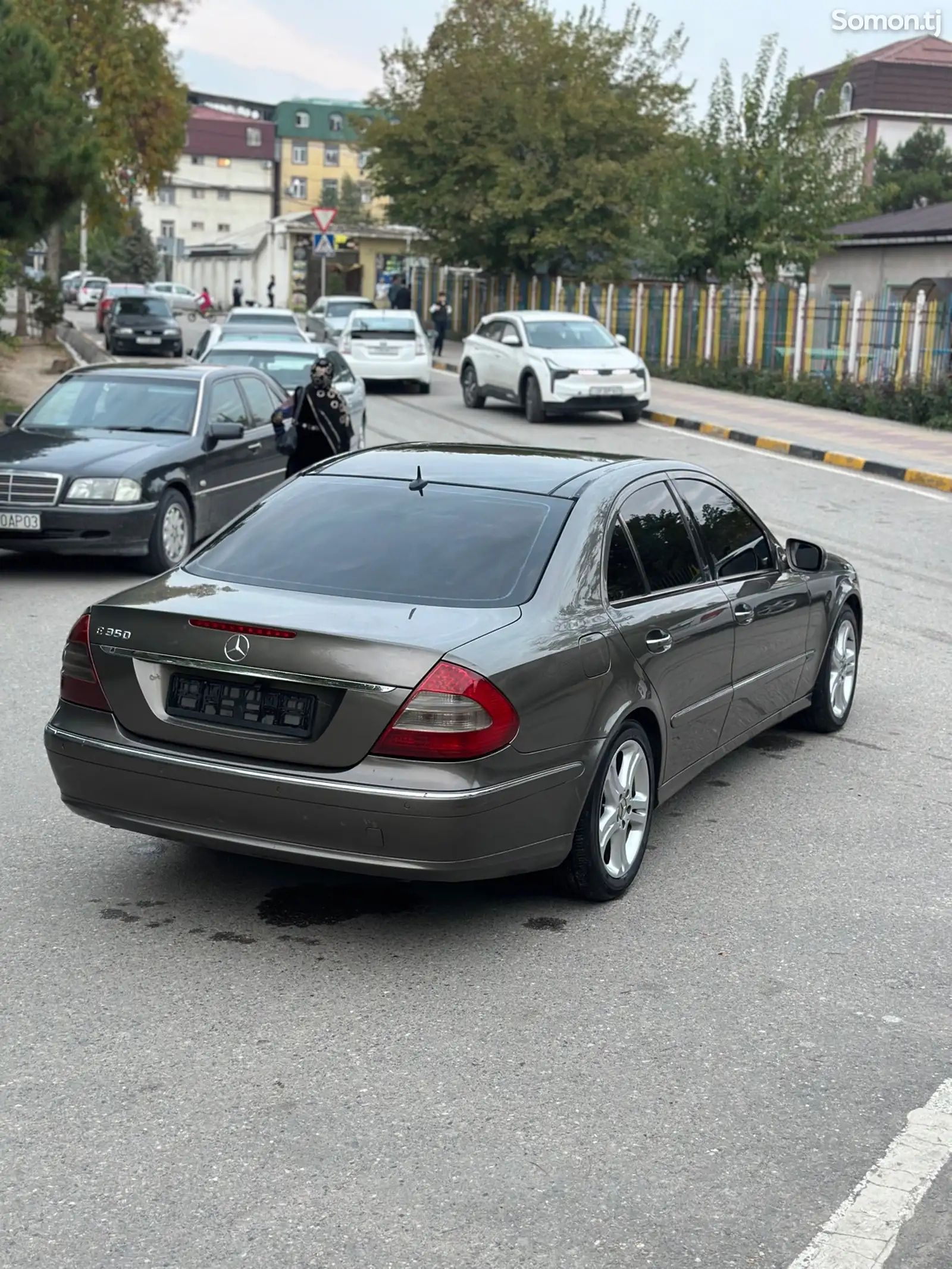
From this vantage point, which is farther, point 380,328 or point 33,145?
point 380,328

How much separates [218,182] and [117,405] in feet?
405

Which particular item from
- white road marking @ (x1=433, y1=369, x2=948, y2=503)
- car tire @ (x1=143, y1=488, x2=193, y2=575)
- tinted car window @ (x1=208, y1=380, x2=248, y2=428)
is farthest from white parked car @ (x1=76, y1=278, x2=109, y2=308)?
car tire @ (x1=143, y1=488, x2=193, y2=575)

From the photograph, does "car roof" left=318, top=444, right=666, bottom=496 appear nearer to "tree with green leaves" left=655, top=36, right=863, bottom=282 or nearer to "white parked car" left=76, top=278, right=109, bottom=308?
"tree with green leaves" left=655, top=36, right=863, bottom=282

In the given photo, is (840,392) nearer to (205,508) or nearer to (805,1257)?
(205,508)

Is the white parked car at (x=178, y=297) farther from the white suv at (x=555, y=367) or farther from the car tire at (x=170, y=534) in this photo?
the car tire at (x=170, y=534)

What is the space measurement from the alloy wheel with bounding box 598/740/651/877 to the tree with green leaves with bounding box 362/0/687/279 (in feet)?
118

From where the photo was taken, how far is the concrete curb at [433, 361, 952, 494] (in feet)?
60.7

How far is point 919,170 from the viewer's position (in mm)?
64625

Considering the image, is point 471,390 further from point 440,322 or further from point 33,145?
point 440,322

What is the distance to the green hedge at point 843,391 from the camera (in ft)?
80.0

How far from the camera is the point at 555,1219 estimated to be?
3396 mm

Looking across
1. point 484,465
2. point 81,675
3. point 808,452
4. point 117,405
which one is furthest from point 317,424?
point 808,452

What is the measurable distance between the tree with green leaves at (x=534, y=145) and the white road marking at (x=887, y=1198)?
124ft

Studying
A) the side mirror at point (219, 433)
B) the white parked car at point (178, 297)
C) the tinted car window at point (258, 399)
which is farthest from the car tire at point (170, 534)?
the white parked car at point (178, 297)
